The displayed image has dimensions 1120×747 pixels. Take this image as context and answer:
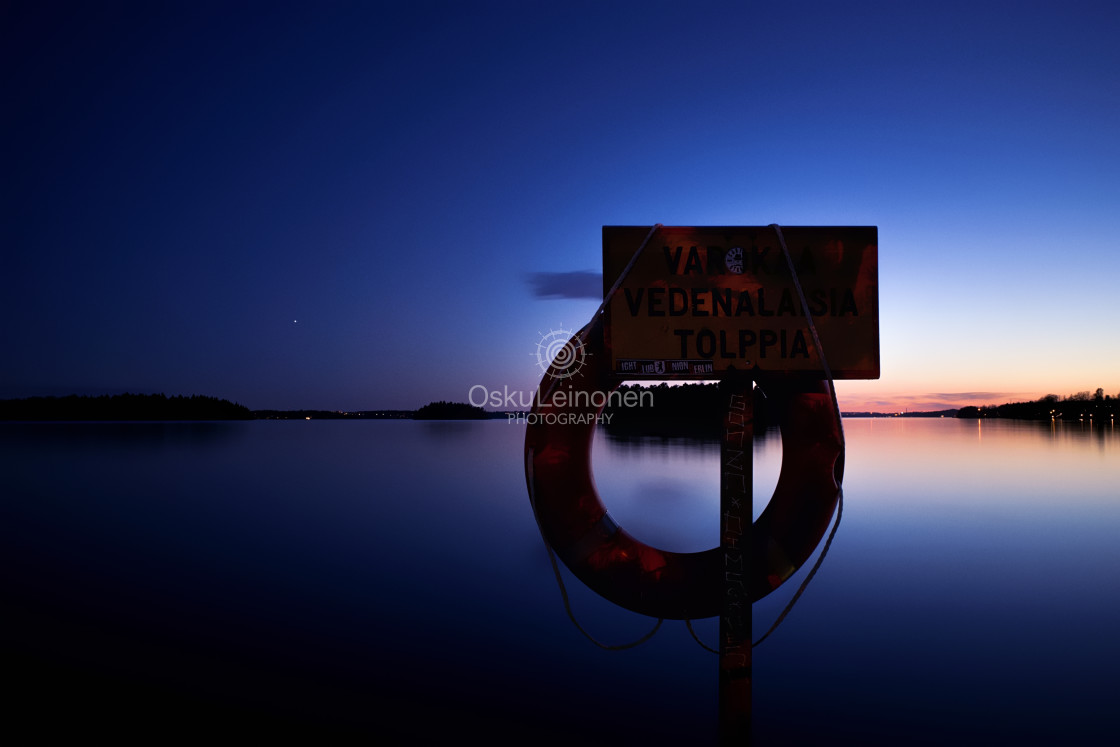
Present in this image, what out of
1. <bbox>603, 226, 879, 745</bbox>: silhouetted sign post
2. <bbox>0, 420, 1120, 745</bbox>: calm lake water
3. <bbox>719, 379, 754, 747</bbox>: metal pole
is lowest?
<bbox>0, 420, 1120, 745</bbox>: calm lake water

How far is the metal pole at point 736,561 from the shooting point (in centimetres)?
222

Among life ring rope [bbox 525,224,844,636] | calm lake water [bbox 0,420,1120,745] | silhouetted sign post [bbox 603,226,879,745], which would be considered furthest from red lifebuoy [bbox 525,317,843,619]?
calm lake water [bbox 0,420,1120,745]

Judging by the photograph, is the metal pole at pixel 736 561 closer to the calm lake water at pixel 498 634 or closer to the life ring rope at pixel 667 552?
the life ring rope at pixel 667 552

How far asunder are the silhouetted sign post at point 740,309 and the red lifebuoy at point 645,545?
26 centimetres

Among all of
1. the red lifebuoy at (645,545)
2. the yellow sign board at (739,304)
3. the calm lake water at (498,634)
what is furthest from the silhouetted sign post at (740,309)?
the calm lake water at (498,634)

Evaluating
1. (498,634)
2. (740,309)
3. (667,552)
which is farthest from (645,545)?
(498,634)

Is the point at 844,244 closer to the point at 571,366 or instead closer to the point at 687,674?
the point at 571,366

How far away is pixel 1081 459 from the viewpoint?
72.6ft

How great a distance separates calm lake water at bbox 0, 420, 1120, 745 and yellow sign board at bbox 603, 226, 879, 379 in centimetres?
247

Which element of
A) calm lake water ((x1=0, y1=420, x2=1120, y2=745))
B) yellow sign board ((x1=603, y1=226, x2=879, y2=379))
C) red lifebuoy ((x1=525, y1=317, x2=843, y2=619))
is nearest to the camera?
yellow sign board ((x1=603, y1=226, x2=879, y2=379))

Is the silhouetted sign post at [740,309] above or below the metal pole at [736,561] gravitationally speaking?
above

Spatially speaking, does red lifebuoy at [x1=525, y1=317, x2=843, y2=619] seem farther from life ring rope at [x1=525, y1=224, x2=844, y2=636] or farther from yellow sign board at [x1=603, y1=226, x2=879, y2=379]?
yellow sign board at [x1=603, y1=226, x2=879, y2=379]

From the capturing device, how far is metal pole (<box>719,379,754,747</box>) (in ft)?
7.28

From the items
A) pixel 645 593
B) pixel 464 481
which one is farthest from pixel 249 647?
pixel 464 481
